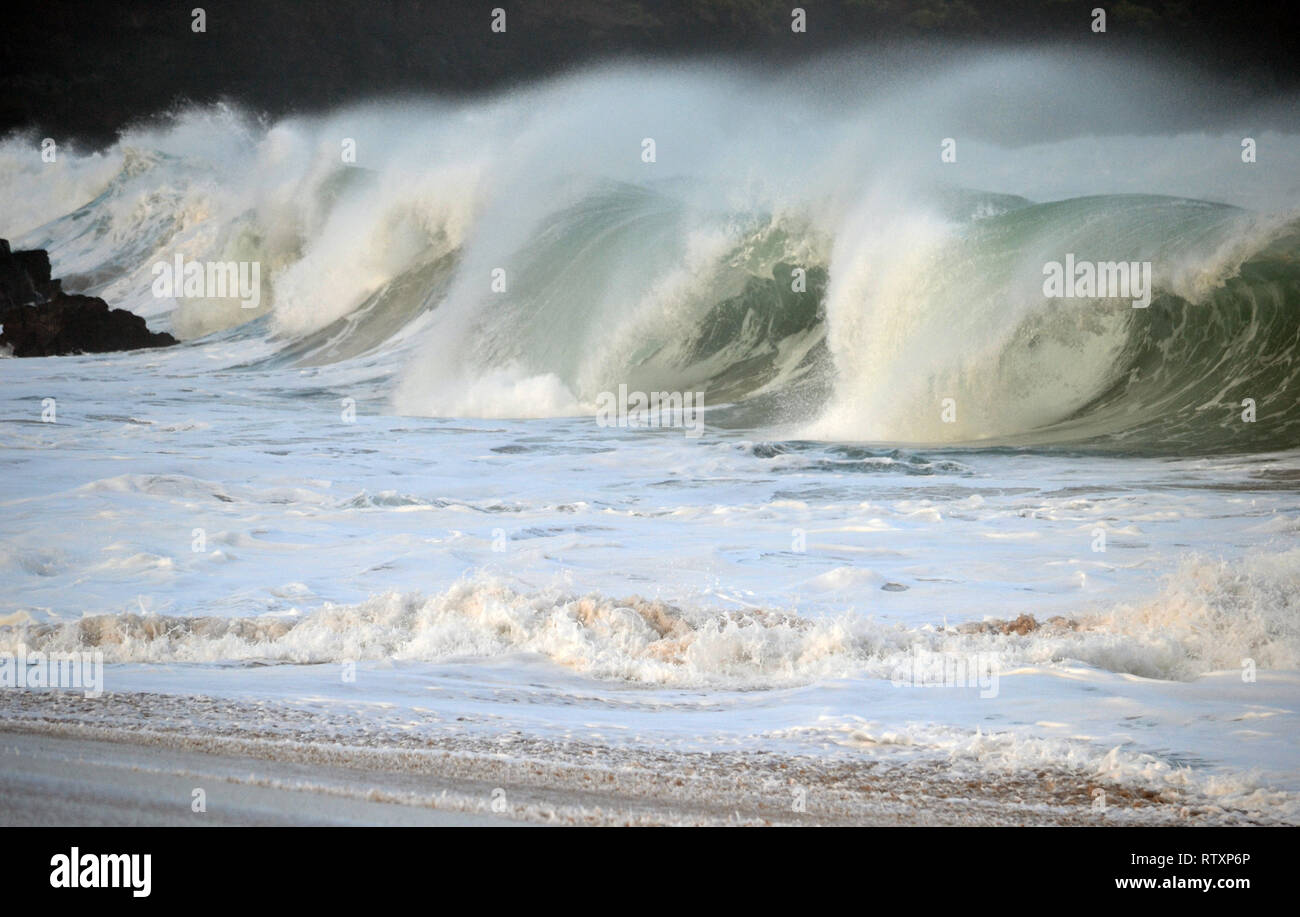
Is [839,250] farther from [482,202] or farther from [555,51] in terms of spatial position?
[555,51]

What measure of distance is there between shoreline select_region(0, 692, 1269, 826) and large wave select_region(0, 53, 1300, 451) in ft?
31.0

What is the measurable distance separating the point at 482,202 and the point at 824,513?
15.4 meters

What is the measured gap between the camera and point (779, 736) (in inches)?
163

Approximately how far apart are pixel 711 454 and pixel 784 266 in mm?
5985

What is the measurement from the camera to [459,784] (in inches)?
135

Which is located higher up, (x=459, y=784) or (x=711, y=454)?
(x=711, y=454)

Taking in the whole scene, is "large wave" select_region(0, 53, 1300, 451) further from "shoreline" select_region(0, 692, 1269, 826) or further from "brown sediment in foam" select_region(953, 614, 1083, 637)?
"shoreline" select_region(0, 692, 1269, 826)

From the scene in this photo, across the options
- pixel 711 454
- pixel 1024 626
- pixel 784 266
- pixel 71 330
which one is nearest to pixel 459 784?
pixel 1024 626

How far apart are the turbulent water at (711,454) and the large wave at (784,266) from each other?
0.22 feet

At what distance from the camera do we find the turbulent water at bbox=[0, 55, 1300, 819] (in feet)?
16.1

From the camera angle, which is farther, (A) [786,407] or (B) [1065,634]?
(A) [786,407]

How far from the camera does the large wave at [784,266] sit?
13.8 meters

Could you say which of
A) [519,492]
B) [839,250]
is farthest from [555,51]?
[519,492]

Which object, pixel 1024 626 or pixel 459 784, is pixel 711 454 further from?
pixel 459 784
